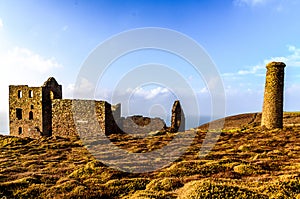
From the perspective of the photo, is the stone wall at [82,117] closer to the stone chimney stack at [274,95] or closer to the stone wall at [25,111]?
the stone wall at [25,111]

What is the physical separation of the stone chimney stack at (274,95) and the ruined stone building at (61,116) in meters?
18.1

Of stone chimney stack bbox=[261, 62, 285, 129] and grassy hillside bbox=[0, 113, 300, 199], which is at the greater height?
stone chimney stack bbox=[261, 62, 285, 129]

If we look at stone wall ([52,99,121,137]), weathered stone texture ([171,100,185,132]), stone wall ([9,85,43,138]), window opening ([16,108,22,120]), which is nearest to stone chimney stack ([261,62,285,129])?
weathered stone texture ([171,100,185,132])

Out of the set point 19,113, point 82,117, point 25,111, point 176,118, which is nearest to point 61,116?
point 82,117

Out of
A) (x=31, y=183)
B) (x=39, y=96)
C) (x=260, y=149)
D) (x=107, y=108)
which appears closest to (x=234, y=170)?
(x=260, y=149)

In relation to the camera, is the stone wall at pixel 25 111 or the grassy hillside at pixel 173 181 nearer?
the grassy hillside at pixel 173 181

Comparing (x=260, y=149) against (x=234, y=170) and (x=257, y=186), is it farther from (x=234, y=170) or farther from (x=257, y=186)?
(x=257, y=186)

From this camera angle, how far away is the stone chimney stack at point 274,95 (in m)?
37.3

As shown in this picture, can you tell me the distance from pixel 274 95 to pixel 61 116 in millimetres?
38012

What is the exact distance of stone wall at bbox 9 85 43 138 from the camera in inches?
1979

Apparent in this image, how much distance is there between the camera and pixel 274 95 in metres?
37.5

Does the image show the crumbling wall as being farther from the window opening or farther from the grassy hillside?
the grassy hillside

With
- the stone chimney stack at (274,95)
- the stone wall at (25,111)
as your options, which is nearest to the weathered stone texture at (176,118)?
the stone chimney stack at (274,95)

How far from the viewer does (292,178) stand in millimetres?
11086
